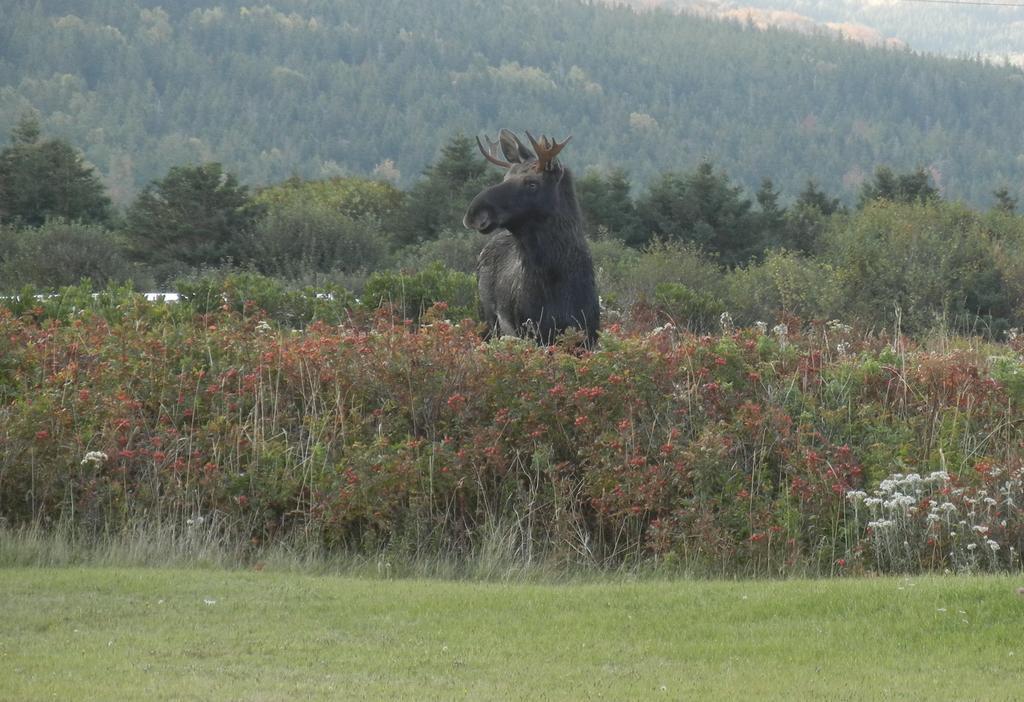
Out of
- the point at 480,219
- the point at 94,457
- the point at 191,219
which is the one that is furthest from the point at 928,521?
the point at 191,219

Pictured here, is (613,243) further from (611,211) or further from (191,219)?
(191,219)

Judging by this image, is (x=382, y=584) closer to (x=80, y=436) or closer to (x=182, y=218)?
(x=80, y=436)

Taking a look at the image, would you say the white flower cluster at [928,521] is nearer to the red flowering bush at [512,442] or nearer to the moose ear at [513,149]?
the red flowering bush at [512,442]

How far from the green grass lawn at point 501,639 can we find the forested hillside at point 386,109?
133 m

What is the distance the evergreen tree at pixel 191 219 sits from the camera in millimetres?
43406

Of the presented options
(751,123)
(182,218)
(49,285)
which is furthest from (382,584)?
(751,123)

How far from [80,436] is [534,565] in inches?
140

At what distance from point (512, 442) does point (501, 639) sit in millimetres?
3619

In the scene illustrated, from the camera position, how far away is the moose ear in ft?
56.9

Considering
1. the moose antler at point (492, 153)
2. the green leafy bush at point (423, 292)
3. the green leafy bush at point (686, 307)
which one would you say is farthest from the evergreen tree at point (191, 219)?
the moose antler at point (492, 153)

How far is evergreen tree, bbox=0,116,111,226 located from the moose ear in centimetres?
3504

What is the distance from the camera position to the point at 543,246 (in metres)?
16.2

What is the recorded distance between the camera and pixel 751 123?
599ft

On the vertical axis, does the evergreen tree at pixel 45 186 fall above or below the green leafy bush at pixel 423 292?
above
